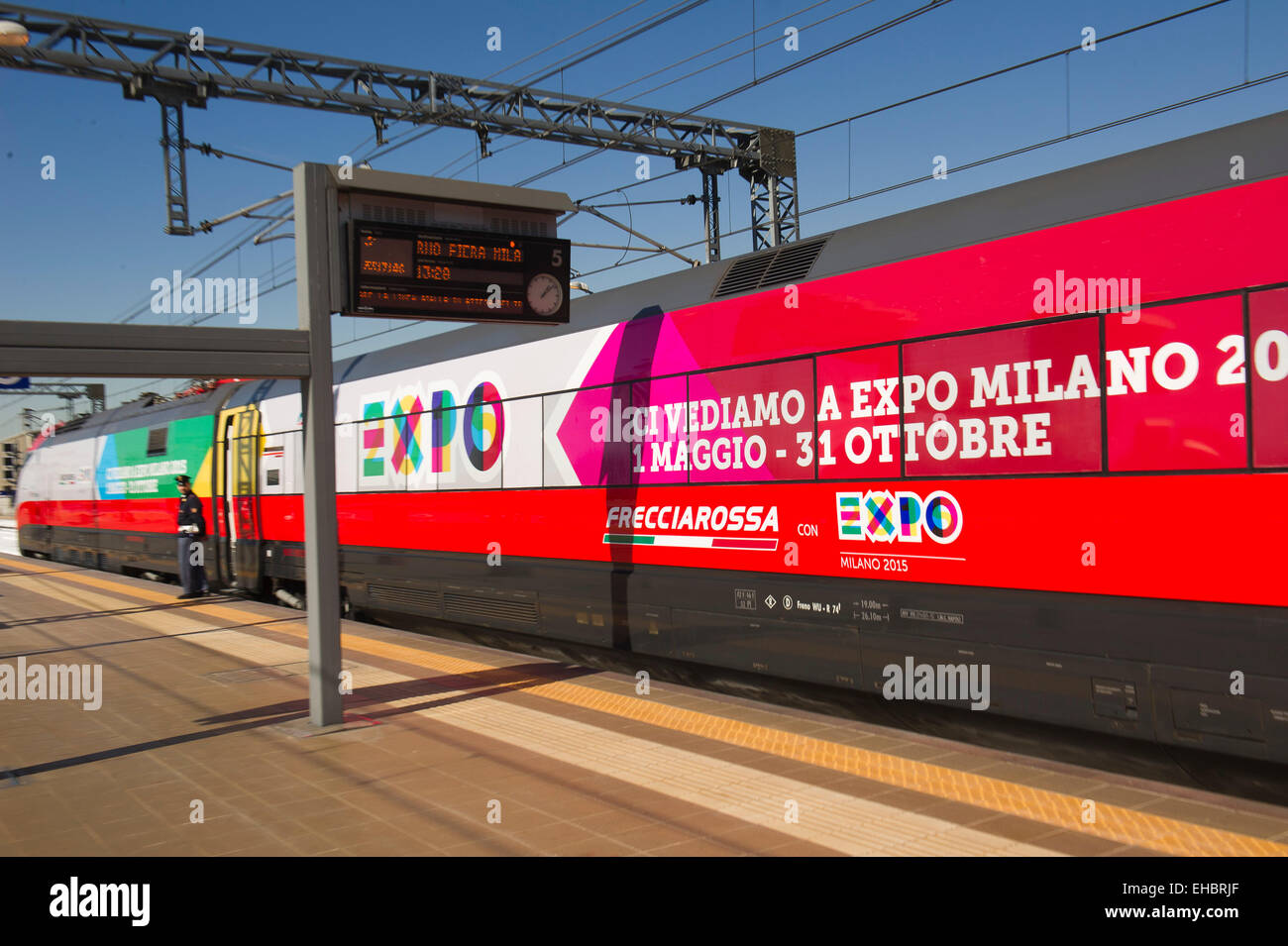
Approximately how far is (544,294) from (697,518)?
2.49 metres

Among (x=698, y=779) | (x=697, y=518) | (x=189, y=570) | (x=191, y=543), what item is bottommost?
(x=698, y=779)

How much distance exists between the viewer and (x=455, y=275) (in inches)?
348

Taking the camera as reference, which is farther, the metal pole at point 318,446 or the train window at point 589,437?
the train window at point 589,437

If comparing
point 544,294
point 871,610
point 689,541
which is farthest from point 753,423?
point 544,294

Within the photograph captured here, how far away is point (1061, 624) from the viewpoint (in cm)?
598

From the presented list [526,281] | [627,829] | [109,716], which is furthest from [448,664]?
[627,829]

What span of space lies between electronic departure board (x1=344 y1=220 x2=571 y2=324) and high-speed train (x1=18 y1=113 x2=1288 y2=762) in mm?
849

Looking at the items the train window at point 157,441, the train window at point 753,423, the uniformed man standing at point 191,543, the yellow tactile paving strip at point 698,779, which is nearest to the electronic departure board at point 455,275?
the train window at point 753,423

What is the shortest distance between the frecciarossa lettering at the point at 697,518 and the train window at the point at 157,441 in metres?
14.0

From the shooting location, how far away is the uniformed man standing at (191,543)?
17281 millimetres

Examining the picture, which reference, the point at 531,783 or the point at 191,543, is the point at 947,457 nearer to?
the point at 531,783

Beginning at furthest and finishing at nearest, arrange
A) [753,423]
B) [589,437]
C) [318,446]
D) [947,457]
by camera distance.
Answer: [589,437], [753,423], [318,446], [947,457]

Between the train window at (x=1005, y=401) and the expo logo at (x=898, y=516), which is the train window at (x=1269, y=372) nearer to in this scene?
the train window at (x=1005, y=401)

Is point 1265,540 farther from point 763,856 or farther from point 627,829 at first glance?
point 627,829
